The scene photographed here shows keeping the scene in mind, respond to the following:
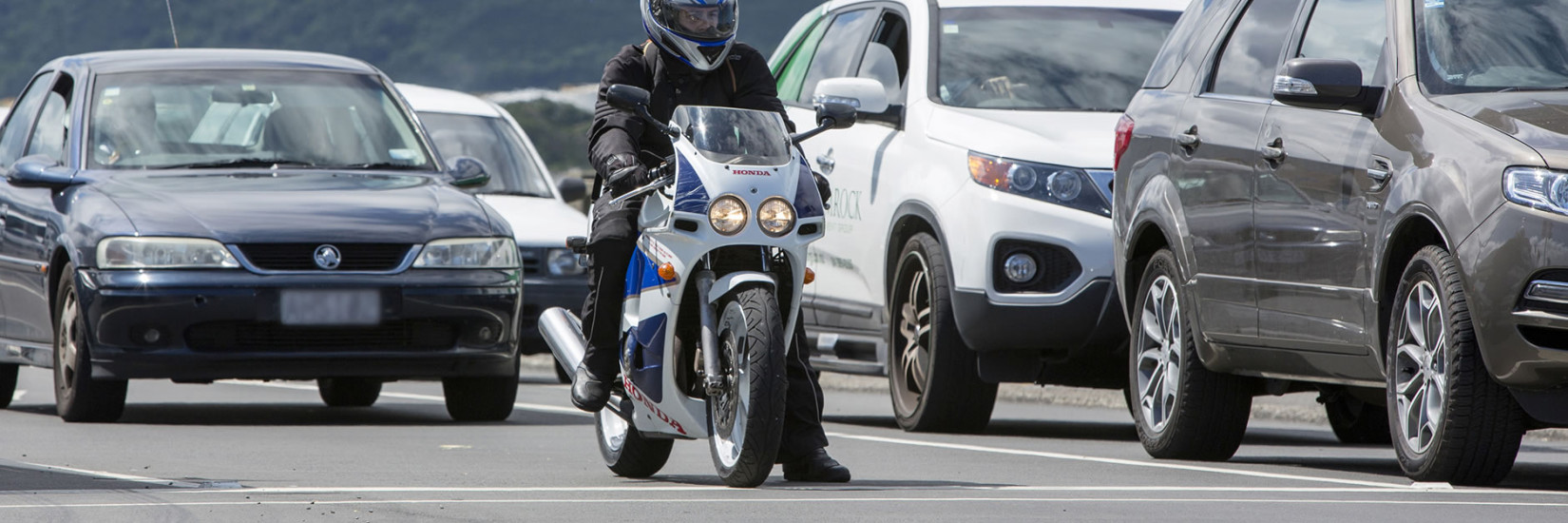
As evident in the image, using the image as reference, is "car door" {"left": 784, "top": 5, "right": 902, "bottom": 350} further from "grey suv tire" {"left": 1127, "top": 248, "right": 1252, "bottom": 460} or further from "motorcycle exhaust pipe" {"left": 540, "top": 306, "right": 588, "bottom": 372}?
"motorcycle exhaust pipe" {"left": 540, "top": 306, "right": 588, "bottom": 372}

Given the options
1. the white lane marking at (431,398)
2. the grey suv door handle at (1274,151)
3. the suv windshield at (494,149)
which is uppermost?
the grey suv door handle at (1274,151)

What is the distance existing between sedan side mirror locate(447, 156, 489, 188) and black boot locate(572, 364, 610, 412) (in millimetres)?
4034

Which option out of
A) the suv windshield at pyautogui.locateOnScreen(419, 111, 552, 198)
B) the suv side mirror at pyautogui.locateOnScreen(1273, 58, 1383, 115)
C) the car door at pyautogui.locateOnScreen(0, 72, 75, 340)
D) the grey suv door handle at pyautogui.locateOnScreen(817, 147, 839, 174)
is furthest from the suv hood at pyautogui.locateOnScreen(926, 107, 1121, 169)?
the suv windshield at pyautogui.locateOnScreen(419, 111, 552, 198)

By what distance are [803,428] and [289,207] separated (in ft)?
12.7

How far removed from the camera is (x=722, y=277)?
7559mm

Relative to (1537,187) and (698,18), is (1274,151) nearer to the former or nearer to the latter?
(1537,187)

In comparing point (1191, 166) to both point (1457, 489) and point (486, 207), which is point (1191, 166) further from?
point (486, 207)

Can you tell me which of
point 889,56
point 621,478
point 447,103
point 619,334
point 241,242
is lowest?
point 447,103

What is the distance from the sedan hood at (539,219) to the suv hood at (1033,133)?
158 inches

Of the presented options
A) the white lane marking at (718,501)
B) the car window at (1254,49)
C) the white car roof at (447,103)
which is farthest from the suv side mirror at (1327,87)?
the white car roof at (447,103)

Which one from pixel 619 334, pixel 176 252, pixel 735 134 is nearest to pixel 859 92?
→ pixel 176 252

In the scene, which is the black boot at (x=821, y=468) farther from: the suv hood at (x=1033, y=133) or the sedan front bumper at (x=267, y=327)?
the sedan front bumper at (x=267, y=327)

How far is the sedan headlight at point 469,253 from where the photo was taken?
435 inches

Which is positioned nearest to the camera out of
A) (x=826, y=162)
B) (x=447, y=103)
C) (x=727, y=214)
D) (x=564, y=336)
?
(x=727, y=214)
